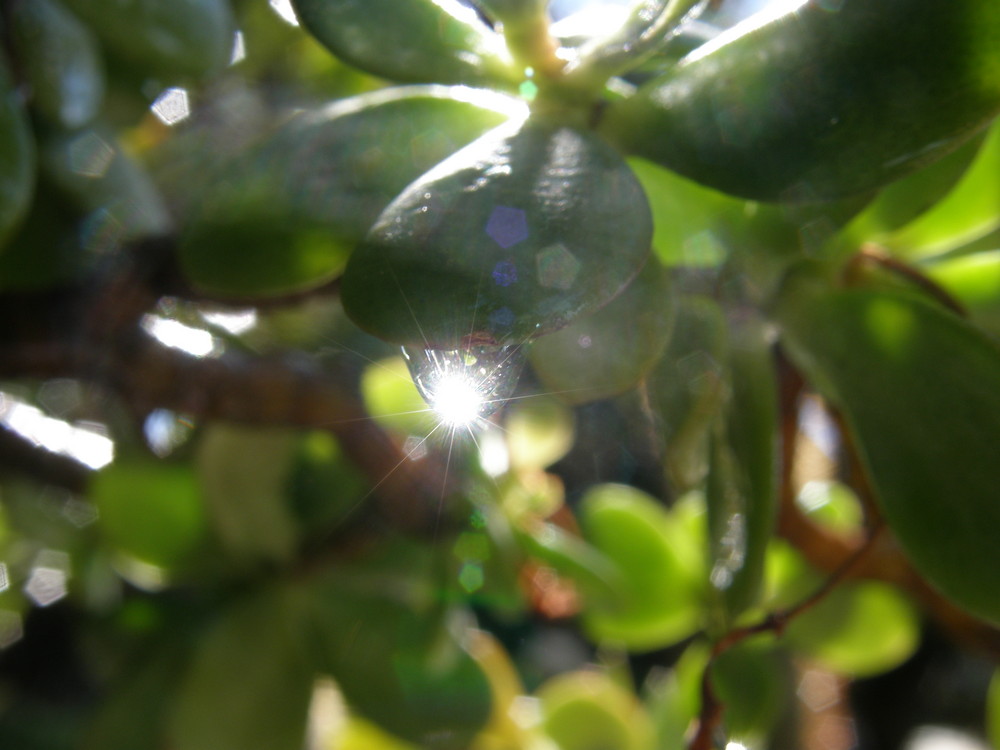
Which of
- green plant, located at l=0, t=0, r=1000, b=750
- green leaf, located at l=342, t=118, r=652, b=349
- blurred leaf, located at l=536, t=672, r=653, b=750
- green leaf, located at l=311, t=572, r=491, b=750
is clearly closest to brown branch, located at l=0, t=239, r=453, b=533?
green plant, located at l=0, t=0, r=1000, b=750

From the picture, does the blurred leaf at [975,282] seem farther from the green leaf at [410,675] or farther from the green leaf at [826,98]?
the green leaf at [410,675]

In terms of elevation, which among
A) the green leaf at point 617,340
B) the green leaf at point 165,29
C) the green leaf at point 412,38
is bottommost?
the green leaf at point 617,340

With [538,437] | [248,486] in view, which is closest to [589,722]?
[538,437]

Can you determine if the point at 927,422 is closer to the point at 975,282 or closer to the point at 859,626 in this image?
the point at 975,282

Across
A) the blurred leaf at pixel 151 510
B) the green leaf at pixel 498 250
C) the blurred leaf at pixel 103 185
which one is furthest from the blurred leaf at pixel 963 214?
the blurred leaf at pixel 151 510

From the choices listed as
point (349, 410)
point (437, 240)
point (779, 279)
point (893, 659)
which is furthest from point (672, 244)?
point (893, 659)

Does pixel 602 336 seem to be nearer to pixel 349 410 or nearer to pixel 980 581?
pixel 980 581
